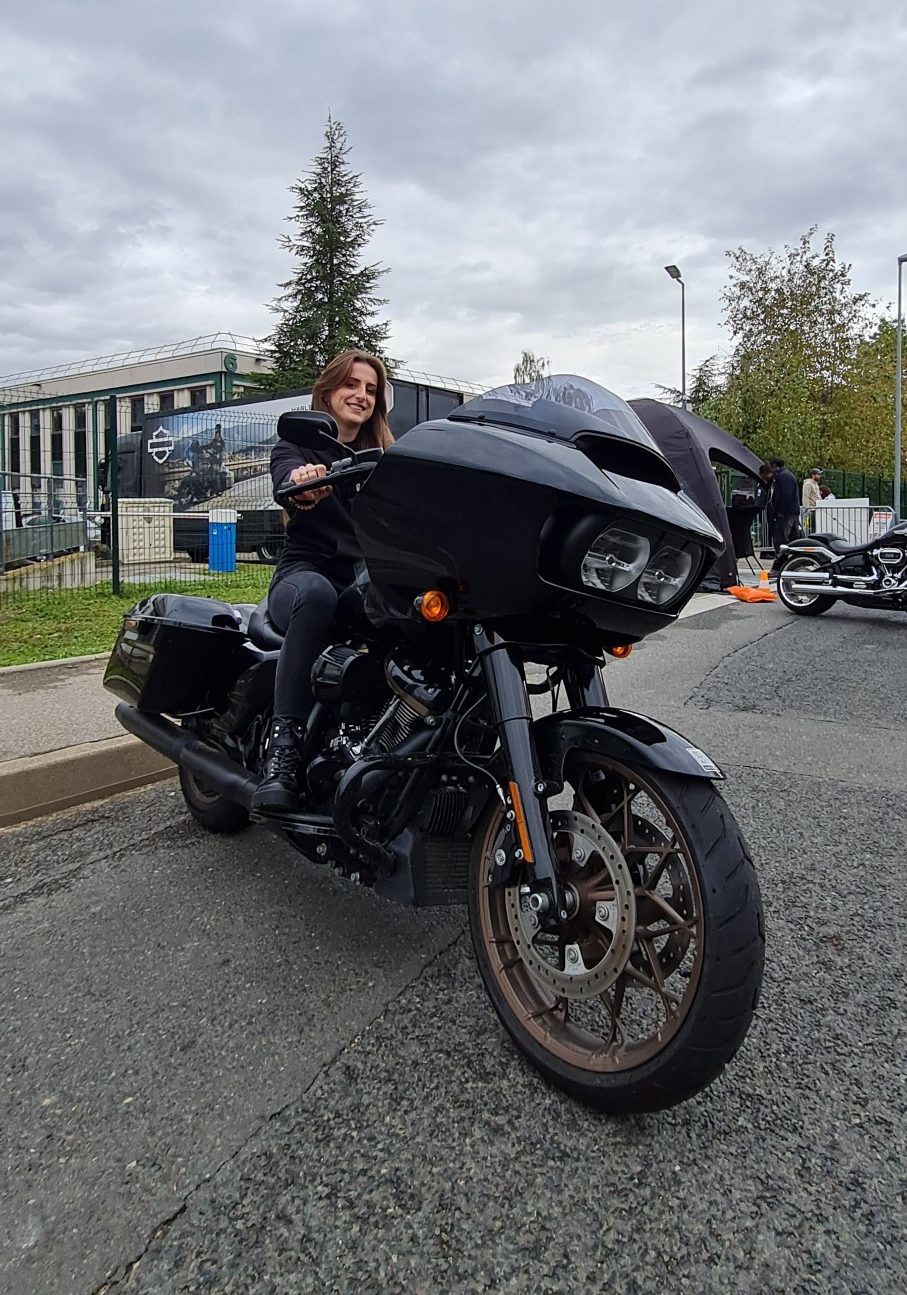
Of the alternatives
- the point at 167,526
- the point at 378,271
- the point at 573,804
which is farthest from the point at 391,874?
the point at 378,271

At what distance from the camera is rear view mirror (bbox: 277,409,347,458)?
211 cm

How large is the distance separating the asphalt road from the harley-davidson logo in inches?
606

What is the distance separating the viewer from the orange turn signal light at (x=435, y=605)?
1.98 meters

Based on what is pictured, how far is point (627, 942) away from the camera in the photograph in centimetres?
178

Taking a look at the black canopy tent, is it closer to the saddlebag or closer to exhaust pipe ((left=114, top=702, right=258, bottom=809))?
the saddlebag

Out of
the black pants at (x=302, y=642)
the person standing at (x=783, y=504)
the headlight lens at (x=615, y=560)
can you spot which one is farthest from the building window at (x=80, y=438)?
the headlight lens at (x=615, y=560)

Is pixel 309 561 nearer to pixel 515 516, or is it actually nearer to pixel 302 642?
pixel 302 642

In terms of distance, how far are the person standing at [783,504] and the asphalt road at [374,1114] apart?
14.1 m

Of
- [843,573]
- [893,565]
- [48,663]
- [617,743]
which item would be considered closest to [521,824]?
[617,743]

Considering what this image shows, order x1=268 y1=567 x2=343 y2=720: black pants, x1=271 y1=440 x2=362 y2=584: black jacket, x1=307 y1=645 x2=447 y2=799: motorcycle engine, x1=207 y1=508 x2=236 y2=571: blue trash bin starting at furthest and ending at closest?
x1=207 y1=508 x2=236 y2=571: blue trash bin → x1=271 y1=440 x2=362 y2=584: black jacket → x1=268 y1=567 x2=343 y2=720: black pants → x1=307 y1=645 x2=447 y2=799: motorcycle engine

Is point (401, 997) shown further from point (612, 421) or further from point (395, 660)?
point (612, 421)

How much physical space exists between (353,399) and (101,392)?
170 ft

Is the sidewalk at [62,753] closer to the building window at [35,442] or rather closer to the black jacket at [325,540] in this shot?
the black jacket at [325,540]

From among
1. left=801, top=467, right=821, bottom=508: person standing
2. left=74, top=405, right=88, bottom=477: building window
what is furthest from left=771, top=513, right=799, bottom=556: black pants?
left=74, top=405, right=88, bottom=477: building window
